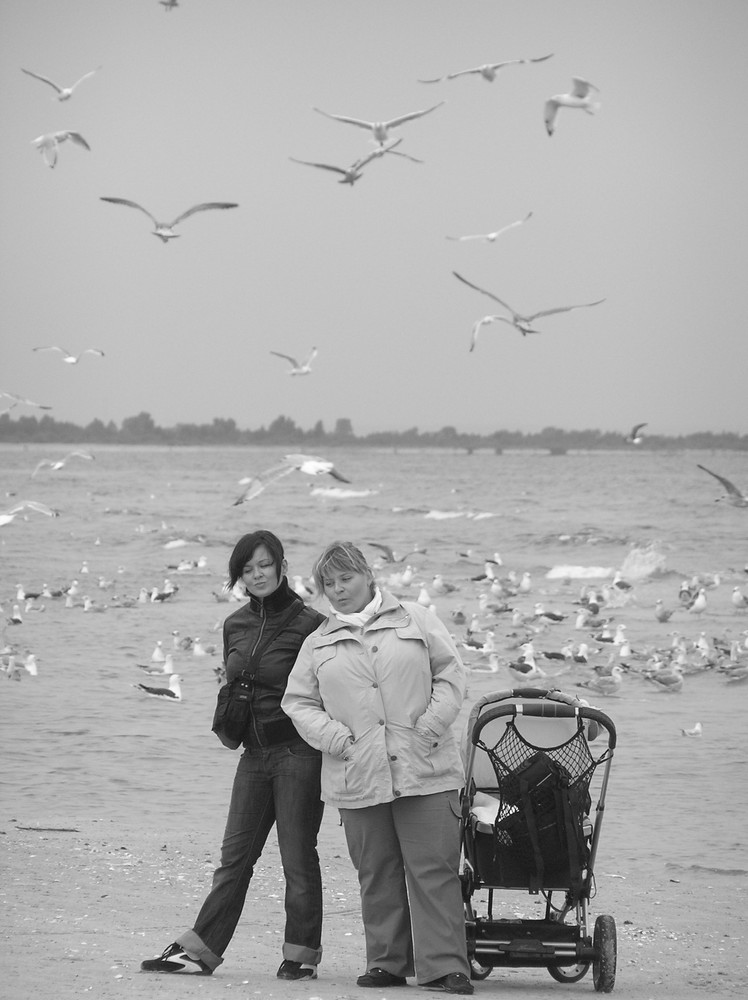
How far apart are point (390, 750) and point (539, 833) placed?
579mm

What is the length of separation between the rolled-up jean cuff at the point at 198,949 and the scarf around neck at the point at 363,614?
1.21m

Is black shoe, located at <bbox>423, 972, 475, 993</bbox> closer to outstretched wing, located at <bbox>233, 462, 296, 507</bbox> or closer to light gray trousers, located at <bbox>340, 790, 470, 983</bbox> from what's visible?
light gray trousers, located at <bbox>340, 790, 470, 983</bbox>

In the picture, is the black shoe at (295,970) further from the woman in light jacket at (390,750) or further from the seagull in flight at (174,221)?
the seagull in flight at (174,221)

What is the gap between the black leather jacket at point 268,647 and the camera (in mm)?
4664

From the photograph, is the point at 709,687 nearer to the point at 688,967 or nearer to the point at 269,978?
the point at 688,967

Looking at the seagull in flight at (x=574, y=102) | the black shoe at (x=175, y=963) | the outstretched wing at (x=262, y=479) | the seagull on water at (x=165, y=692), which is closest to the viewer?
the black shoe at (x=175, y=963)

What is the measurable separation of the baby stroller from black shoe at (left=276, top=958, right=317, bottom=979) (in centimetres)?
55

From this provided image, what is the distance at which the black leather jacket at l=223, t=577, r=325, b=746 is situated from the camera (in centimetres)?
466

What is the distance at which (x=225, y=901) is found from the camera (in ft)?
15.5

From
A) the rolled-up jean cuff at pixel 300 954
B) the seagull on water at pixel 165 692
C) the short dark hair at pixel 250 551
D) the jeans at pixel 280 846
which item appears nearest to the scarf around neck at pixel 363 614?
the short dark hair at pixel 250 551

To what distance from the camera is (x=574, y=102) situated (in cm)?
A: 1770

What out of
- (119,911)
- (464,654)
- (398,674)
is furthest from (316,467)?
(398,674)

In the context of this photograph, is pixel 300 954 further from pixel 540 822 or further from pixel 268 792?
pixel 540 822

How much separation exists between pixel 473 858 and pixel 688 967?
104 cm
